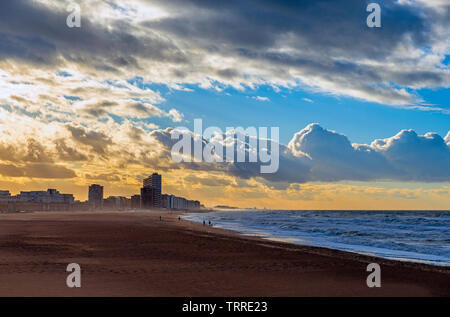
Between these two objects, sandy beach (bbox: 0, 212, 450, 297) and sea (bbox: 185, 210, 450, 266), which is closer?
sandy beach (bbox: 0, 212, 450, 297)

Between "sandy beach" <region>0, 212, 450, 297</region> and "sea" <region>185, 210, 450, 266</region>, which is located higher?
"sandy beach" <region>0, 212, 450, 297</region>

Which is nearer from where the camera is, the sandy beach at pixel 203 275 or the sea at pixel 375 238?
the sandy beach at pixel 203 275

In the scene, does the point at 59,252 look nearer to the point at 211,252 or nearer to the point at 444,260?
the point at 211,252

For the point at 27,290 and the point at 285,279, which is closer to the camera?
the point at 27,290

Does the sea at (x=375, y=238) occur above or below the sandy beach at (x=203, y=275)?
below

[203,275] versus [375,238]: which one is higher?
[203,275]

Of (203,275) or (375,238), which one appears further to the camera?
(375,238)

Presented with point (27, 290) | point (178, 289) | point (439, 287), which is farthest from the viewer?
point (439, 287)

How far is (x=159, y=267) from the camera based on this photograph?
17719 mm
